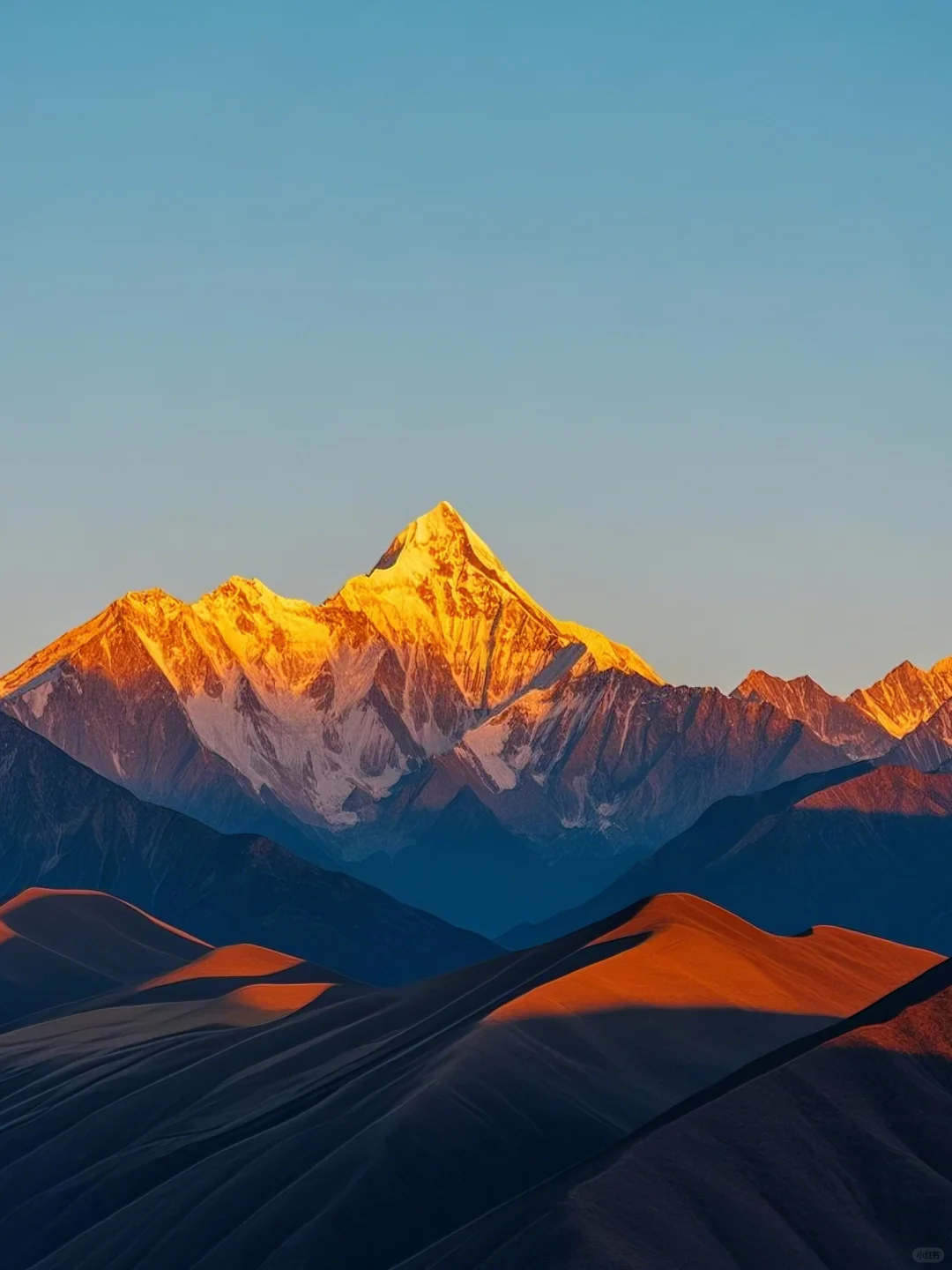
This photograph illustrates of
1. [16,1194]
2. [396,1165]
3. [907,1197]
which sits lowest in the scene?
[907,1197]

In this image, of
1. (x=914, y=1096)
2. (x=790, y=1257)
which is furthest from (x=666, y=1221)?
(x=914, y=1096)

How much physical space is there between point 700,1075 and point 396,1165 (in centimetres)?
3422

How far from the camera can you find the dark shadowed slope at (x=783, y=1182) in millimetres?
124500

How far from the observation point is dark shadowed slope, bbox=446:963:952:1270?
408ft

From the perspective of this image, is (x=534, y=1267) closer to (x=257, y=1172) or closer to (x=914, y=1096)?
(x=914, y=1096)

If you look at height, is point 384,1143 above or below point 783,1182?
above

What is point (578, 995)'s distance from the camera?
193 m

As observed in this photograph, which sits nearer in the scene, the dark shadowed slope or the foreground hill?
the dark shadowed slope

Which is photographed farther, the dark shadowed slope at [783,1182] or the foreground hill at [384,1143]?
the foreground hill at [384,1143]

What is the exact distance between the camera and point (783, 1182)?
133750 mm

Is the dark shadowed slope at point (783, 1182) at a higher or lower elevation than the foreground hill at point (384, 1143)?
lower

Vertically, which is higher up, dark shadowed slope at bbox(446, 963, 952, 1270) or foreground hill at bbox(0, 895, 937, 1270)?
foreground hill at bbox(0, 895, 937, 1270)


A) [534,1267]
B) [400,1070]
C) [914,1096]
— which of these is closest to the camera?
[534,1267]

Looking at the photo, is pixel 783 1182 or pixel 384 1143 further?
pixel 384 1143
